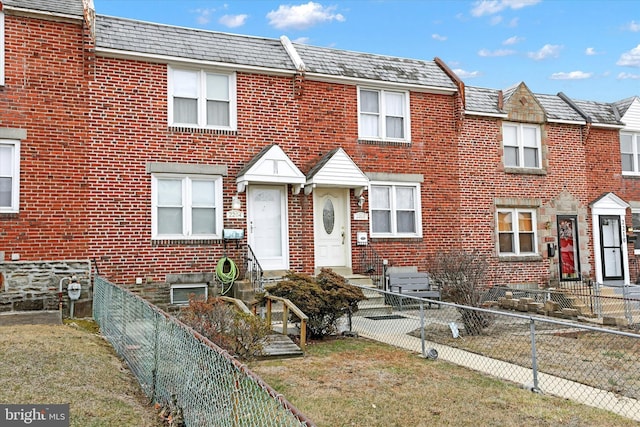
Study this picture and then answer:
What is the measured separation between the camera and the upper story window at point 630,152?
20.8 m

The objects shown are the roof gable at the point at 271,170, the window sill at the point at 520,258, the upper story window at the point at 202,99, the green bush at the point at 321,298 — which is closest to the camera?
the green bush at the point at 321,298

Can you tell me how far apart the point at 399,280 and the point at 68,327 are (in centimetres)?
861

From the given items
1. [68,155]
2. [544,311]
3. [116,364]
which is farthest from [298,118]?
[116,364]

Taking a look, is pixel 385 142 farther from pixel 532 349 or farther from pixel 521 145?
pixel 532 349

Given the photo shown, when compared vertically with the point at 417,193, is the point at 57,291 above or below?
below

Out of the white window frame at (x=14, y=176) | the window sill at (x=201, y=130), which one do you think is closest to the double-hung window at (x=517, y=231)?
the window sill at (x=201, y=130)

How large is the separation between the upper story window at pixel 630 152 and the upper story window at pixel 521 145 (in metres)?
3.92

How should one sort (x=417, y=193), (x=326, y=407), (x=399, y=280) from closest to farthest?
1. (x=326, y=407)
2. (x=399, y=280)
3. (x=417, y=193)

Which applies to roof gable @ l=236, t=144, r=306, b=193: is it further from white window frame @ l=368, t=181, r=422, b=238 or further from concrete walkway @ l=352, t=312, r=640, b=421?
concrete walkway @ l=352, t=312, r=640, b=421

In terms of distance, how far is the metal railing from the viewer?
14094mm

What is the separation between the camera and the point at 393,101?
683 inches

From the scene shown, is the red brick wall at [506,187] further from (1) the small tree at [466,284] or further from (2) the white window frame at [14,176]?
(2) the white window frame at [14,176]

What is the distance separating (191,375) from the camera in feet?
17.8

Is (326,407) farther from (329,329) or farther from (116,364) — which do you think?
(329,329)
